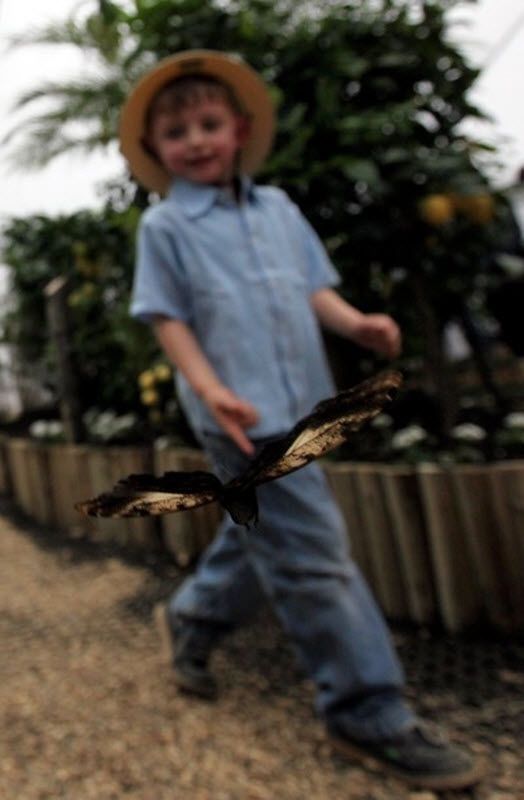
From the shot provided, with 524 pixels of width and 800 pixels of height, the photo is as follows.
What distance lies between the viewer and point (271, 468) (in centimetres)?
14

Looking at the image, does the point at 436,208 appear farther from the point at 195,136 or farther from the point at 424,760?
the point at 424,760

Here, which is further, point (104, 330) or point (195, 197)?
point (104, 330)

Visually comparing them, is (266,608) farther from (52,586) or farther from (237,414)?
(237,414)

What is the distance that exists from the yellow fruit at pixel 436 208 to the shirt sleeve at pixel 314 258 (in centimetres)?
26


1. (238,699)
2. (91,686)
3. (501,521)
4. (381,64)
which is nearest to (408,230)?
(381,64)

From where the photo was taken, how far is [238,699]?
164 centimetres

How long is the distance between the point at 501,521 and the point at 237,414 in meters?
1.47

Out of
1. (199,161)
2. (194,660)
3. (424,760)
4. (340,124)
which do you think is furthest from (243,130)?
(194,660)

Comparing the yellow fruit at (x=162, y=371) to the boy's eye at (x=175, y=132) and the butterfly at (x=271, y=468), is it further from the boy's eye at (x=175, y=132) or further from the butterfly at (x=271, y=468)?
the butterfly at (x=271, y=468)

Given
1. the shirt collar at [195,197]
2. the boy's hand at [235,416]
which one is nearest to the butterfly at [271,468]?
the boy's hand at [235,416]

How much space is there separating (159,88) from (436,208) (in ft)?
1.74

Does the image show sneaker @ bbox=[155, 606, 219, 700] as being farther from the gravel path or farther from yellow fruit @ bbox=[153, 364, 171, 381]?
yellow fruit @ bbox=[153, 364, 171, 381]

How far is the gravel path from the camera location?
4.27ft

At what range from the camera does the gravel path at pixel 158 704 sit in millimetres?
1303
